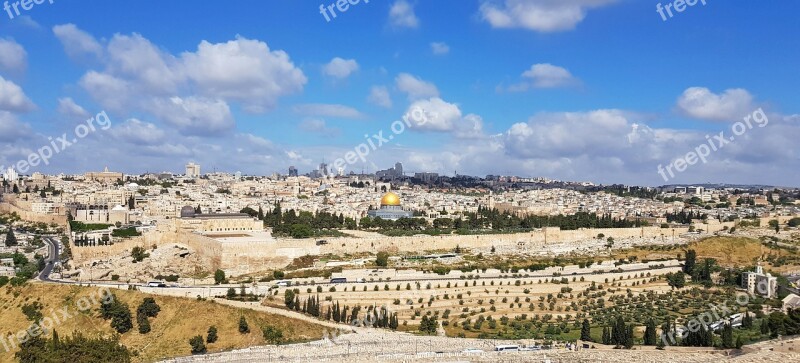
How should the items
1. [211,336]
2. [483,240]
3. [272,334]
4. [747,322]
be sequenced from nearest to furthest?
[272,334] → [211,336] → [747,322] → [483,240]

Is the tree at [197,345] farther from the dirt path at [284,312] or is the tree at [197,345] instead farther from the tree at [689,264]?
the tree at [689,264]

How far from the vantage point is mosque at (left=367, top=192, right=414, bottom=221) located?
71.8 m

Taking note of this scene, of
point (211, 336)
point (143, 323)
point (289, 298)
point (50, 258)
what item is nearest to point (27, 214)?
Result: point (50, 258)

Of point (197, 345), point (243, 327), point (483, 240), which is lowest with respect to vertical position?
point (197, 345)

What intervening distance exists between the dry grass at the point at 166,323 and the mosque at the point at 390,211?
1500 inches

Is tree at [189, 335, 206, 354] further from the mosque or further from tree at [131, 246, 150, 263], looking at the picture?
the mosque

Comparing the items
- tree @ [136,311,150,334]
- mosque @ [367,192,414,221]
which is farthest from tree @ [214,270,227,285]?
mosque @ [367,192,414,221]

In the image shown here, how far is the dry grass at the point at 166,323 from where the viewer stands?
2822 centimetres

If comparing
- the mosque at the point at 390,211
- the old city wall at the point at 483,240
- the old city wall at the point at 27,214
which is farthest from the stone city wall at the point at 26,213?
the old city wall at the point at 483,240

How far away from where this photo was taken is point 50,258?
163 ft

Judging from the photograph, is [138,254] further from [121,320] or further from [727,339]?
[727,339]

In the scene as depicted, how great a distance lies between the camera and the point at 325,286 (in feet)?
119

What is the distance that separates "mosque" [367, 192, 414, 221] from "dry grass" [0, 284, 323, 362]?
38.1 m

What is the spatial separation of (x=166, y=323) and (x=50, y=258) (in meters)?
23.4
